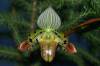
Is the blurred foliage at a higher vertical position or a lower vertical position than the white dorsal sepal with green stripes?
lower

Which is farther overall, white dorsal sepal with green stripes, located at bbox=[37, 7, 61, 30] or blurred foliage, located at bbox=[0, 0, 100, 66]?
blurred foliage, located at bbox=[0, 0, 100, 66]

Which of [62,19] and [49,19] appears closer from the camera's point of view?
[49,19]

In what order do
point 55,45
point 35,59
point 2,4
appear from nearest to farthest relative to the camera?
point 55,45 → point 35,59 → point 2,4

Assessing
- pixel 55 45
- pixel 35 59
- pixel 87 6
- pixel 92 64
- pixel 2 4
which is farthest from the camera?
pixel 2 4

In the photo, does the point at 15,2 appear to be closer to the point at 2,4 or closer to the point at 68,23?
the point at 68,23

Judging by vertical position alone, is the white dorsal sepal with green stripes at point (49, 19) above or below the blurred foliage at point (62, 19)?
above

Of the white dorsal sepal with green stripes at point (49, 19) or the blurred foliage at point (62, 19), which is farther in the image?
the blurred foliage at point (62, 19)

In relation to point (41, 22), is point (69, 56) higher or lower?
lower

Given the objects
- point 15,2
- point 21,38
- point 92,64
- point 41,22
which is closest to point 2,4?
point 15,2
